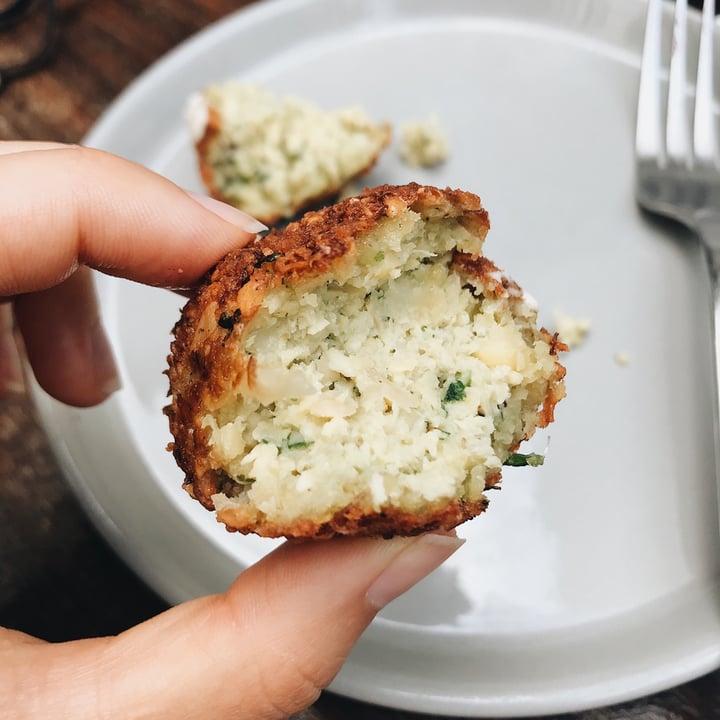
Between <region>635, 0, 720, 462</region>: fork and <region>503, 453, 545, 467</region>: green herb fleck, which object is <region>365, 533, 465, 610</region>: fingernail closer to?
<region>503, 453, 545, 467</region>: green herb fleck

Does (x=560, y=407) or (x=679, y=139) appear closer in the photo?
(x=560, y=407)

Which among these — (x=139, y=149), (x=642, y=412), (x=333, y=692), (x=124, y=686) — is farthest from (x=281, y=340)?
(x=139, y=149)

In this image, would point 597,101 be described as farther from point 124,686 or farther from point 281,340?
point 124,686

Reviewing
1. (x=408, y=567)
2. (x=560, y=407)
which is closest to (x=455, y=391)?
(x=408, y=567)

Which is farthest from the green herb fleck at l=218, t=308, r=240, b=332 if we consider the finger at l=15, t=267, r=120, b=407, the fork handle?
the fork handle

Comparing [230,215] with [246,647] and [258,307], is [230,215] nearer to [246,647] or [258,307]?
[258,307]

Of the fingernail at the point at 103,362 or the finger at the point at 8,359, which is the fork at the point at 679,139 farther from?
the finger at the point at 8,359
